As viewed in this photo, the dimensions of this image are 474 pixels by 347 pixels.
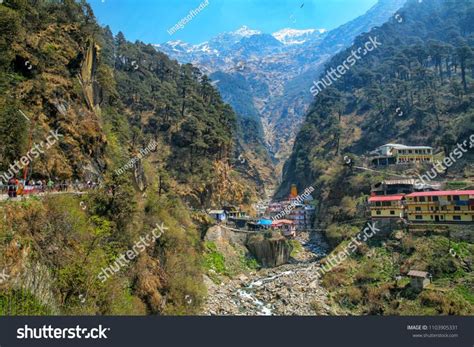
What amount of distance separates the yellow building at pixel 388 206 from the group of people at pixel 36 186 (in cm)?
3702

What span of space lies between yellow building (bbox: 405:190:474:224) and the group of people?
3800cm

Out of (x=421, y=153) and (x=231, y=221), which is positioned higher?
(x=421, y=153)

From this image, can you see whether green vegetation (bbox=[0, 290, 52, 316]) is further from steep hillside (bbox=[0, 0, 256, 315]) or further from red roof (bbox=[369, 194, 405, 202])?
red roof (bbox=[369, 194, 405, 202])

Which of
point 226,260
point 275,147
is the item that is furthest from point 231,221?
point 275,147

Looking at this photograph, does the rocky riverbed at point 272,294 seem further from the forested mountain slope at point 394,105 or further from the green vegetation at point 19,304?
the forested mountain slope at point 394,105

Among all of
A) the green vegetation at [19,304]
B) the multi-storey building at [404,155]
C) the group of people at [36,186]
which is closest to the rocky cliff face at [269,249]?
the multi-storey building at [404,155]

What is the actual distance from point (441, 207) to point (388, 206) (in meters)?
6.32

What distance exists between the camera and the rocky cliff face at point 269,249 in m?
50.1

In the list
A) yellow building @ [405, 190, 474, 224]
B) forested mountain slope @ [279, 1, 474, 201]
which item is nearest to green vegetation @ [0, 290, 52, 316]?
yellow building @ [405, 190, 474, 224]

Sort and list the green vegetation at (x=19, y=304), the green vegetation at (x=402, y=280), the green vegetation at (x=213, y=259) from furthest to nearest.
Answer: the green vegetation at (x=213, y=259), the green vegetation at (x=402, y=280), the green vegetation at (x=19, y=304)

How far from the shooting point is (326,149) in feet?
275

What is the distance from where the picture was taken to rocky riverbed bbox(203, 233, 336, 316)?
1283 inches

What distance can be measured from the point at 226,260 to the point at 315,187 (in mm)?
35033
